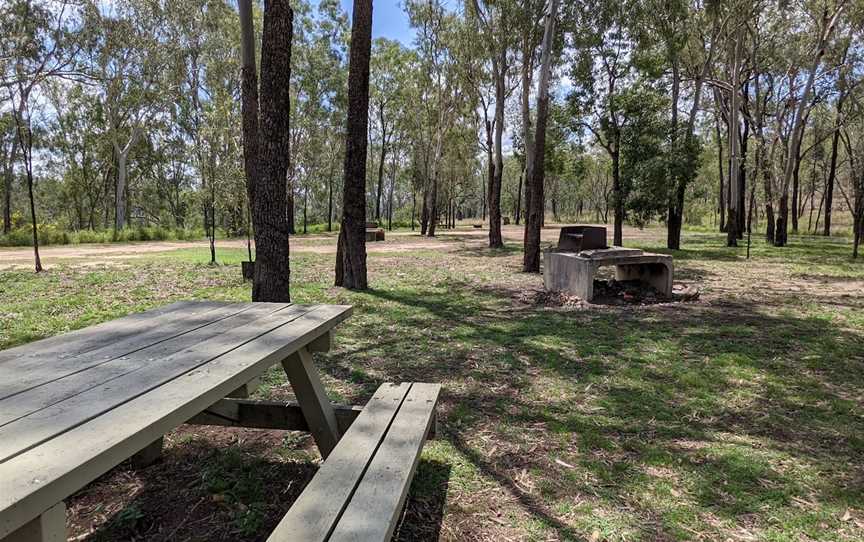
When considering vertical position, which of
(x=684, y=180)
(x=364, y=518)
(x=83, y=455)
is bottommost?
(x=364, y=518)

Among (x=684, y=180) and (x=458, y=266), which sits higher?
(x=684, y=180)

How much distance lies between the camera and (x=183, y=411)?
4.60 ft

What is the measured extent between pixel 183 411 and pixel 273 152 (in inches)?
193

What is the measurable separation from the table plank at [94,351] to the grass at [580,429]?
85 centimetres

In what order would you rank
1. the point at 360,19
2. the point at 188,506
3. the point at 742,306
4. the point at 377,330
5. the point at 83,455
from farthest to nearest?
1. the point at 360,19
2. the point at 742,306
3. the point at 377,330
4. the point at 188,506
5. the point at 83,455

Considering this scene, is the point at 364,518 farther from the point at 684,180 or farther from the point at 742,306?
the point at 684,180

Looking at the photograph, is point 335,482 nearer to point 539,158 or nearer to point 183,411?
point 183,411

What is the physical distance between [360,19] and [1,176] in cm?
4379

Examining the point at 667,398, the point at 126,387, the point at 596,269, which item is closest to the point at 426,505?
the point at 126,387

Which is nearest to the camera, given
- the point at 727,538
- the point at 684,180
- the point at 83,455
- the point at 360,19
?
the point at 83,455

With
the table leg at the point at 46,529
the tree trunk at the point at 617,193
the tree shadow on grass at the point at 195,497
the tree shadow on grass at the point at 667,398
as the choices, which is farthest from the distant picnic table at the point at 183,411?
the tree trunk at the point at 617,193

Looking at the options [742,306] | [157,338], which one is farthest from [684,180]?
[157,338]

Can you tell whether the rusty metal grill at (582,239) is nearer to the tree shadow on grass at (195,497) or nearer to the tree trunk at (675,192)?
the tree shadow on grass at (195,497)

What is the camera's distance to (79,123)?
35.3 meters
